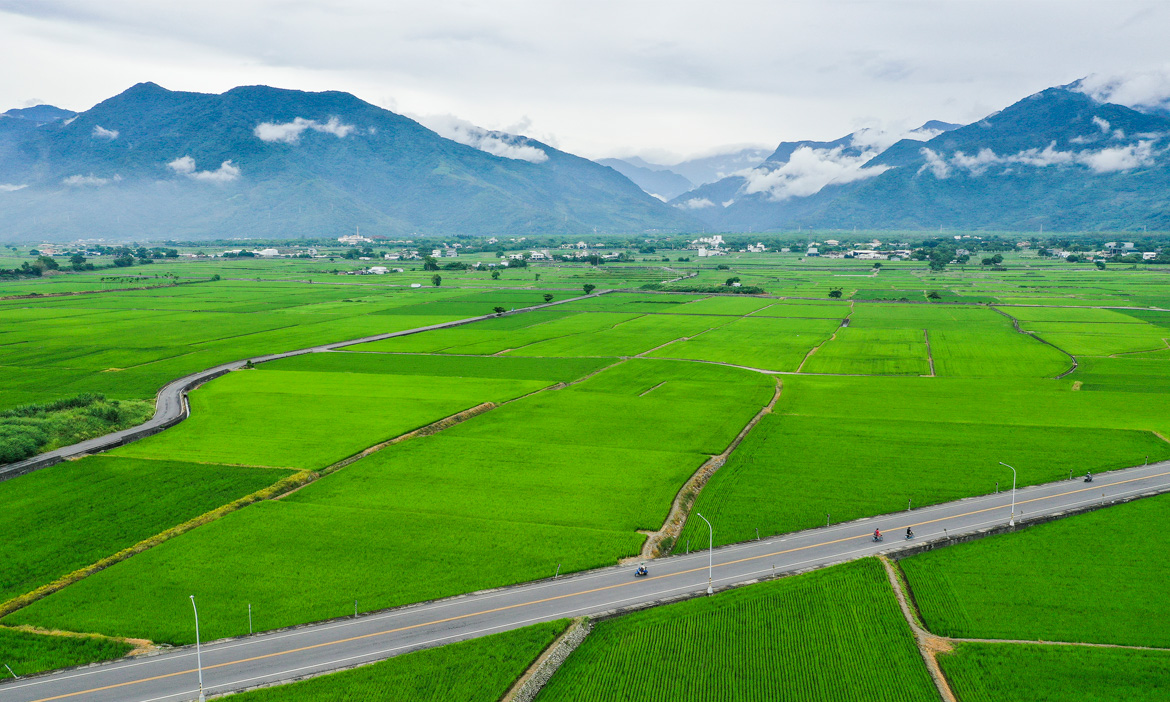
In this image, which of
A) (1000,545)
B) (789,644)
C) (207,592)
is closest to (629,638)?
(789,644)

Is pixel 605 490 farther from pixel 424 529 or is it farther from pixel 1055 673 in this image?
pixel 1055 673

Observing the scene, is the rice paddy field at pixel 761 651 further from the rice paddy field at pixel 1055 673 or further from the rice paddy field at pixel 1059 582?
the rice paddy field at pixel 1059 582

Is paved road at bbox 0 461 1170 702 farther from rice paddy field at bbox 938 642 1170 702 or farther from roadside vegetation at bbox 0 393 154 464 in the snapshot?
roadside vegetation at bbox 0 393 154 464

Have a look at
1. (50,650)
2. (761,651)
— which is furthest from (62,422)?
(761,651)

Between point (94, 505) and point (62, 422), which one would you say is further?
point (62, 422)

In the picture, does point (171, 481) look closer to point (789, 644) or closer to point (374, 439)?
point (374, 439)

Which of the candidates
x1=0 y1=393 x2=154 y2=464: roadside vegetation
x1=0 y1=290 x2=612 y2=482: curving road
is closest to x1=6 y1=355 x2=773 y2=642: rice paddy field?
x1=0 y1=290 x2=612 y2=482: curving road

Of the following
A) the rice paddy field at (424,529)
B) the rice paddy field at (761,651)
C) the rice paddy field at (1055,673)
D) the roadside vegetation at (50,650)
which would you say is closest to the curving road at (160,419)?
the rice paddy field at (424,529)
